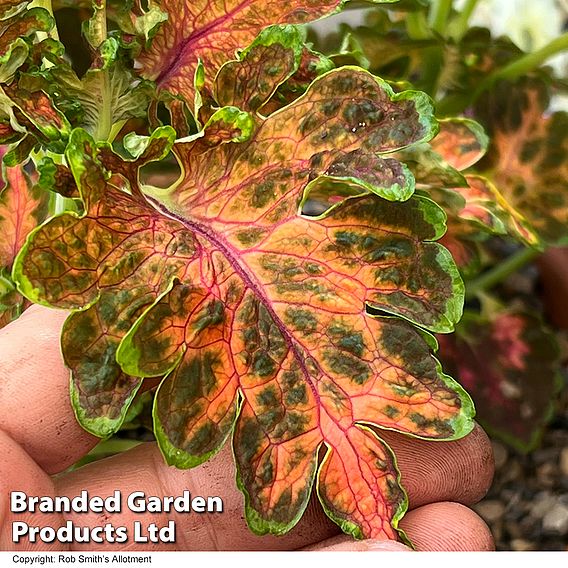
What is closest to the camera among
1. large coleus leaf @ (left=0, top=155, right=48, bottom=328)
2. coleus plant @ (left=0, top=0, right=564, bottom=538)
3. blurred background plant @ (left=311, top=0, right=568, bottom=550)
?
coleus plant @ (left=0, top=0, right=564, bottom=538)

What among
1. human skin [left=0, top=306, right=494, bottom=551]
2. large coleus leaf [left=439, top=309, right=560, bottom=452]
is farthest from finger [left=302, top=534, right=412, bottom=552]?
large coleus leaf [left=439, top=309, right=560, bottom=452]

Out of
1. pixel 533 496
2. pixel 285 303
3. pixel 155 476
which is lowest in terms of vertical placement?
pixel 533 496

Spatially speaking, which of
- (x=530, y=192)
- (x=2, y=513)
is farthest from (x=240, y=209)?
(x=530, y=192)

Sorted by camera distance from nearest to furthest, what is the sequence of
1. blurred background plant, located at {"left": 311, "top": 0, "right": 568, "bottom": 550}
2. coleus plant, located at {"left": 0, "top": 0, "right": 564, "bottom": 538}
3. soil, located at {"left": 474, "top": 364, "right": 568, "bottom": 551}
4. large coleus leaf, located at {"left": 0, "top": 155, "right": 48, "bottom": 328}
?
1. coleus plant, located at {"left": 0, "top": 0, "right": 564, "bottom": 538}
2. large coleus leaf, located at {"left": 0, "top": 155, "right": 48, "bottom": 328}
3. blurred background plant, located at {"left": 311, "top": 0, "right": 568, "bottom": 550}
4. soil, located at {"left": 474, "top": 364, "right": 568, "bottom": 551}

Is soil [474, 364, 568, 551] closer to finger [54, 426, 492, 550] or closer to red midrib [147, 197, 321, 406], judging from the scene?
finger [54, 426, 492, 550]

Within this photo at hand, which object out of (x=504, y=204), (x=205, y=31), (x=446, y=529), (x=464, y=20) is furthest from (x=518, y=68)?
(x=446, y=529)

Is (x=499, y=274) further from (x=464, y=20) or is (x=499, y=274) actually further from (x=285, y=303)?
(x=285, y=303)

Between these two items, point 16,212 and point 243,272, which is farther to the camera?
point 16,212

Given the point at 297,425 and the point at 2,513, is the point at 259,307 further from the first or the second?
the point at 2,513
